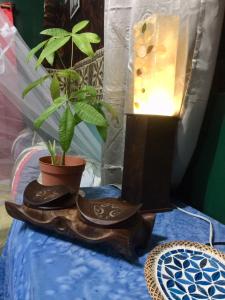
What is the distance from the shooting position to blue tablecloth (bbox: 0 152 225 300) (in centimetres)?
47

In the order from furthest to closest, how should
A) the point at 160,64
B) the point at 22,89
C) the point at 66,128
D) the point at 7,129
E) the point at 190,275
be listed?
the point at 7,129
the point at 22,89
the point at 160,64
the point at 66,128
the point at 190,275

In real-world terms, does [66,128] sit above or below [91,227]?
above

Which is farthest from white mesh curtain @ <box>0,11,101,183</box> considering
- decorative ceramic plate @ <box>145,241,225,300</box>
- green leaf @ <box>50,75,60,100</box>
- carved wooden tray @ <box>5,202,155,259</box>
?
decorative ceramic plate @ <box>145,241,225,300</box>

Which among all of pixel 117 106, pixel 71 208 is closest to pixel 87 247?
pixel 71 208

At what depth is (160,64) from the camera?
0.81 m

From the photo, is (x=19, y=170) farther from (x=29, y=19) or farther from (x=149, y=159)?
(x=29, y=19)

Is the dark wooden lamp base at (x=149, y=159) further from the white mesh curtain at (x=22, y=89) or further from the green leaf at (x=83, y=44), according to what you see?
the white mesh curtain at (x=22, y=89)

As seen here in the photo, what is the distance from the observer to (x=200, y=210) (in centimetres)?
91

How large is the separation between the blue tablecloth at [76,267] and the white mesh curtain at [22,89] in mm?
618

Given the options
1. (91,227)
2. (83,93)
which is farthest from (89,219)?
(83,93)

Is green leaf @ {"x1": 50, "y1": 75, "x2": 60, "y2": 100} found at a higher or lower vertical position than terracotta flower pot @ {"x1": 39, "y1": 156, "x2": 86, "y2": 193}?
higher

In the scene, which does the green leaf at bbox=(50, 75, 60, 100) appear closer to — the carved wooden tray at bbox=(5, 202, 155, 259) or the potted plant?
the potted plant

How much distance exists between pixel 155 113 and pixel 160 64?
0.49ft

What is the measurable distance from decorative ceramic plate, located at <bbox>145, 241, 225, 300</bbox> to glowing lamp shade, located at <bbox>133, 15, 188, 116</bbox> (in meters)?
0.42
